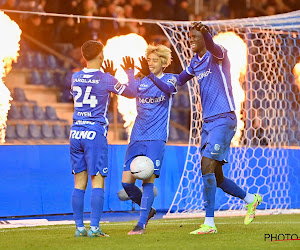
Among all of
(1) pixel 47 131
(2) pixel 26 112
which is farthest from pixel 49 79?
(1) pixel 47 131

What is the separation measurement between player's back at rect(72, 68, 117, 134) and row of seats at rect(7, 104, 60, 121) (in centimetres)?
788

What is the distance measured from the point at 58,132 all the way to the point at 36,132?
58cm

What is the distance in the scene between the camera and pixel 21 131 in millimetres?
14977

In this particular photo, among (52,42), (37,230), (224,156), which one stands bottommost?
(37,230)

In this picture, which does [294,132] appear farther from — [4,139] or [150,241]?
[150,241]

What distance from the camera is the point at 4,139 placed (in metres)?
14.4

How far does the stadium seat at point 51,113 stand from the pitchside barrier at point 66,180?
4.79m

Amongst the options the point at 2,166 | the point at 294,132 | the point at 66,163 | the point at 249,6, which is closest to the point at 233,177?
the point at 294,132

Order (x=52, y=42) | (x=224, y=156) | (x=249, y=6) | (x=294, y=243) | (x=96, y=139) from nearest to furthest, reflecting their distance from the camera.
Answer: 1. (x=294, y=243)
2. (x=96, y=139)
3. (x=224, y=156)
4. (x=52, y=42)
5. (x=249, y=6)

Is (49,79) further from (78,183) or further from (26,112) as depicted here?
(78,183)

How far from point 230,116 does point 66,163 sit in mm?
3859

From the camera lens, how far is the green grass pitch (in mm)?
6562

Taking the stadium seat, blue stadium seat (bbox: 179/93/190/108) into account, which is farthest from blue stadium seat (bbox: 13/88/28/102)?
blue stadium seat (bbox: 179/93/190/108)

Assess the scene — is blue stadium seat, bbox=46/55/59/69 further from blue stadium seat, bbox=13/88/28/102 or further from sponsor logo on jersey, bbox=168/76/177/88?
sponsor logo on jersey, bbox=168/76/177/88
